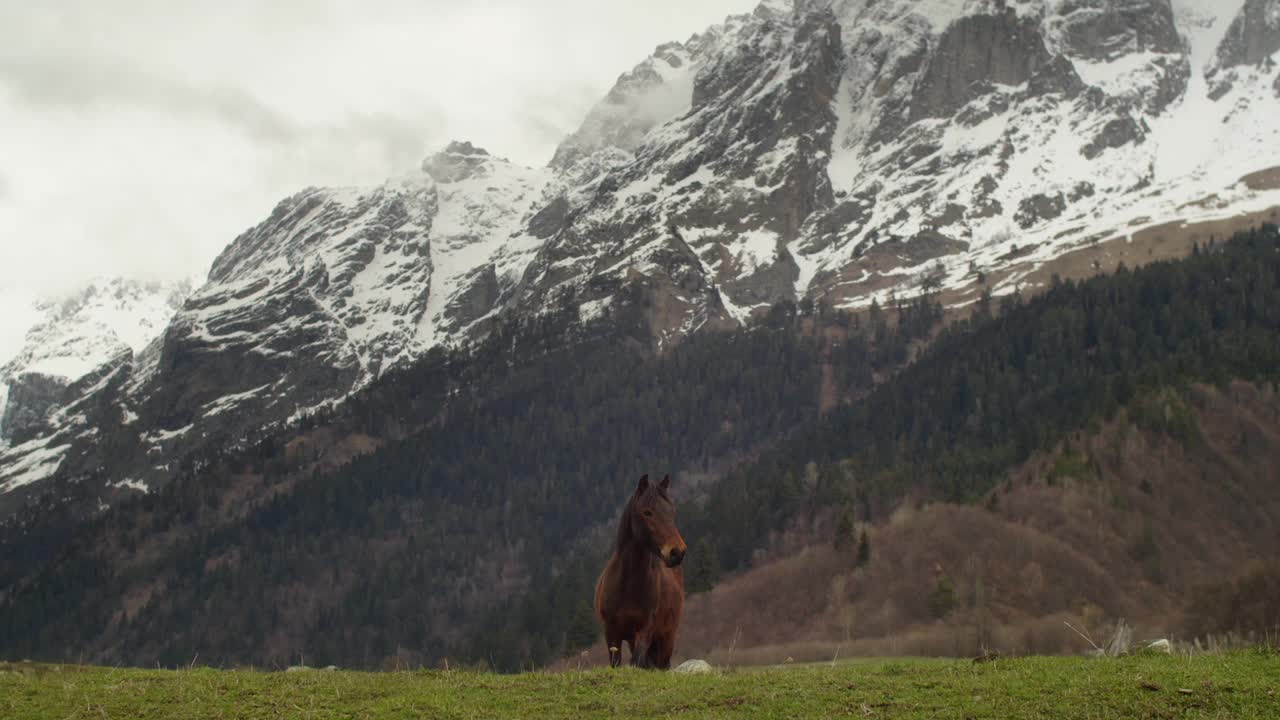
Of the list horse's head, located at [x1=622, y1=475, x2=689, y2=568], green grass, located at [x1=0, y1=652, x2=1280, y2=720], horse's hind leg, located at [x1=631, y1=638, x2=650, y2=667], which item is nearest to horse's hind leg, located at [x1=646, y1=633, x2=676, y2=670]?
horse's hind leg, located at [x1=631, y1=638, x2=650, y2=667]

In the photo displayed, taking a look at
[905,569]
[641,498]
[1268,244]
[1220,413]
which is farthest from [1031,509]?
[641,498]

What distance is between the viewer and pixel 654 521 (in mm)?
20844

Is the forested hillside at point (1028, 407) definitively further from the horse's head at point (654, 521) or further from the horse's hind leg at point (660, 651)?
the horse's head at point (654, 521)

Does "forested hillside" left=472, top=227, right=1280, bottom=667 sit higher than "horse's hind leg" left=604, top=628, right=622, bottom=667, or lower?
lower

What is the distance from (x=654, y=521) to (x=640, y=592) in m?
2.02

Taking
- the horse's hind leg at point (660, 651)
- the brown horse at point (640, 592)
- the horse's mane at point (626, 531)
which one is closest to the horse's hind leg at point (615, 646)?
the brown horse at point (640, 592)

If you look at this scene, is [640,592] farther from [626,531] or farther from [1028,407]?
[1028,407]

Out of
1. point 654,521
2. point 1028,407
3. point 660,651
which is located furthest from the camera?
point 1028,407

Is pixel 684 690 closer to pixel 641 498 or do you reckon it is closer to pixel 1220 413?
pixel 641 498

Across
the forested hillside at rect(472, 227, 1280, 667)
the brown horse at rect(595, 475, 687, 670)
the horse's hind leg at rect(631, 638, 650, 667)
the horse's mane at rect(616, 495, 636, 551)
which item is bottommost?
the forested hillside at rect(472, 227, 1280, 667)

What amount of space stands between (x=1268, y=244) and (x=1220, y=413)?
254 ft

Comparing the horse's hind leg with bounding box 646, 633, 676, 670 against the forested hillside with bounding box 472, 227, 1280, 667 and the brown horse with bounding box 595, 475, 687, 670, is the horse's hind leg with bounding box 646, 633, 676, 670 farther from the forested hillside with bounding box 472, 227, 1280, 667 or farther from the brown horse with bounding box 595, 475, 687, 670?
the forested hillside with bounding box 472, 227, 1280, 667

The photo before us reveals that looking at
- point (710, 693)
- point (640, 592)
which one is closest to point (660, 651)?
point (640, 592)

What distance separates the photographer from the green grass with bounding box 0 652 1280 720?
52.7 ft
